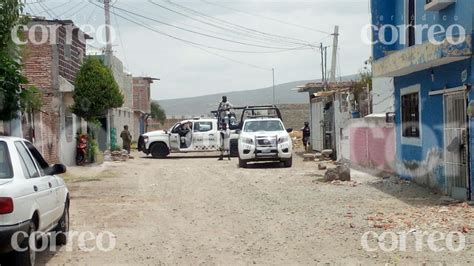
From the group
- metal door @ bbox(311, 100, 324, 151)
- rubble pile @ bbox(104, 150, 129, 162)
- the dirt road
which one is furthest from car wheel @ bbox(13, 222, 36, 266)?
metal door @ bbox(311, 100, 324, 151)

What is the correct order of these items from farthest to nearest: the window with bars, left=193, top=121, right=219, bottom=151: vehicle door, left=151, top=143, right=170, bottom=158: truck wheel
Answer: left=151, top=143, right=170, bottom=158: truck wheel, left=193, top=121, right=219, bottom=151: vehicle door, the window with bars

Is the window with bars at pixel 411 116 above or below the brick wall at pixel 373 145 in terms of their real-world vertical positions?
above

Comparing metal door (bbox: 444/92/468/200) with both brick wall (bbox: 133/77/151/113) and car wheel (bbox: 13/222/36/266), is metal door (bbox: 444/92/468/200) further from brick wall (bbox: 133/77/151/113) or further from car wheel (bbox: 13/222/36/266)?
brick wall (bbox: 133/77/151/113)

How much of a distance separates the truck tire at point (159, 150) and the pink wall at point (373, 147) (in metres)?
12.4

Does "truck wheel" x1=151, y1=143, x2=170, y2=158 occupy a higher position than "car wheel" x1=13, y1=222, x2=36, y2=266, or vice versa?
"truck wheel" x1=151, y1=143, x2=170, y2=158

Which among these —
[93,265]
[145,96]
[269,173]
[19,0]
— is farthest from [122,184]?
[145,96]

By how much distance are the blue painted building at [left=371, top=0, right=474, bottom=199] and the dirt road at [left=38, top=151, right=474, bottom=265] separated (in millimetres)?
763

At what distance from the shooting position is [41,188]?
7594 millimetres

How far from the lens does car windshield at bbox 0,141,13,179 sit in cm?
684

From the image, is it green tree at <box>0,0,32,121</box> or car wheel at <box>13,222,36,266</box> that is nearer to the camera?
car wheel at <box>13,222,36,266</box>

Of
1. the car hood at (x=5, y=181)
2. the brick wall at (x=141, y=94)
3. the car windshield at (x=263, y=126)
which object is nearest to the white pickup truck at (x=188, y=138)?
the car windshield at (x=263, y=126)

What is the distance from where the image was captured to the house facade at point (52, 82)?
2167 centimetres

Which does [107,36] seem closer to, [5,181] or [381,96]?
[381,96]

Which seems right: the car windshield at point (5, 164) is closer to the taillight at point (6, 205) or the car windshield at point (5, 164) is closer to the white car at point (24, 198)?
the white car at point (24, 198)
